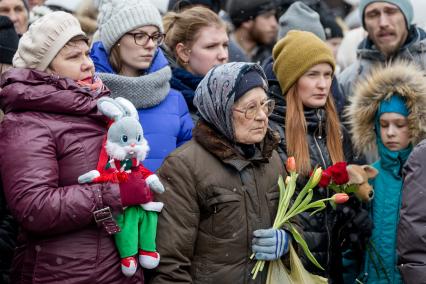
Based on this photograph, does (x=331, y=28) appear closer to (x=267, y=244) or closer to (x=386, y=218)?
(x=386, y=218)

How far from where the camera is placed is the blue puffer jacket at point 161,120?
5.38 metres

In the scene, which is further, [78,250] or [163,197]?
[163,197]

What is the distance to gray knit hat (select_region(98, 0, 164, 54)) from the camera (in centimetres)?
550

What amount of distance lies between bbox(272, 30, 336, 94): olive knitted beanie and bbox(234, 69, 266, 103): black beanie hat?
3.12ft

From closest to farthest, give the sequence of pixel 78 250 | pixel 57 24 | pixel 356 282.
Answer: pixel 78 250, pixel 57 24, pixel 356 282

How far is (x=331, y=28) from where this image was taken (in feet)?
32.3

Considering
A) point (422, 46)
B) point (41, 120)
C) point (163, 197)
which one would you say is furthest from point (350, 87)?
point (41, 120)

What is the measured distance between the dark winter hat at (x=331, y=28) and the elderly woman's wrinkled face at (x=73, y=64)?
5.33 meters

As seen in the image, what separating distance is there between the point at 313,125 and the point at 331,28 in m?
4.23

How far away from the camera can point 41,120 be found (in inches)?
175

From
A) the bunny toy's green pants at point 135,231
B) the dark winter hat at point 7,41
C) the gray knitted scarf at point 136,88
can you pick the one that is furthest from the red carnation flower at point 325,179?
the dark winter hat at point 7,41

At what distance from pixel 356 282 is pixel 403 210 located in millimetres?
1230

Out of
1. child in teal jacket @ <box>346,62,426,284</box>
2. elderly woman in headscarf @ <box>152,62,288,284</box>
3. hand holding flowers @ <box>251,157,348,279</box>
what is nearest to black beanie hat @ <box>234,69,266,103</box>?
elderly woman in headscarf @ <box>152,62,288,284</box>

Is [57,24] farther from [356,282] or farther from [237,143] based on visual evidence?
[356,282]
